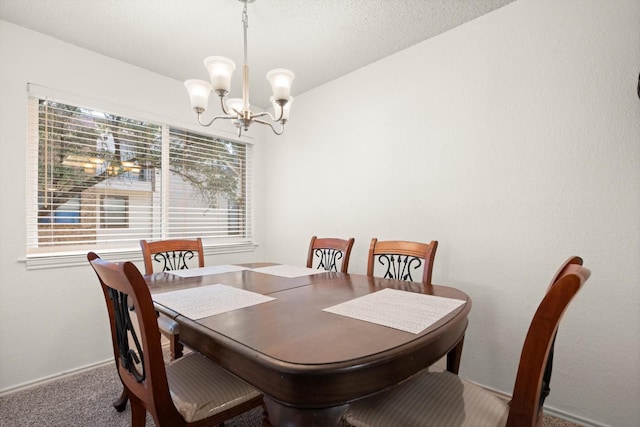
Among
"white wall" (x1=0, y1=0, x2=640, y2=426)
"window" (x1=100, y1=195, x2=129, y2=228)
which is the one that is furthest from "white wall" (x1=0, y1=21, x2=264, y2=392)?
"window" (x1=100, y1=195, x2=129, y2=228)

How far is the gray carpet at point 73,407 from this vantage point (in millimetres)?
1627

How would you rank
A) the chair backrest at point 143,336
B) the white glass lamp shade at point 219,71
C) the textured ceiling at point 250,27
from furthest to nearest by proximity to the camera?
1. the textured ceiling at point 250,27
2. the white glass lamp shade at point 219,71
3. the chair backrest at point 143,336

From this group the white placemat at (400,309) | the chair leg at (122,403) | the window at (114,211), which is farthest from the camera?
the window at (114,211)

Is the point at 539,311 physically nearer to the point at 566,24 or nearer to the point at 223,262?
the point at 566,24

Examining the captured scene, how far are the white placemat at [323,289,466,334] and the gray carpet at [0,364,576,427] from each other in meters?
1.00

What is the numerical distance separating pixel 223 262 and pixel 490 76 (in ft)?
8.97

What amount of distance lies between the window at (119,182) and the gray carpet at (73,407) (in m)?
0.91

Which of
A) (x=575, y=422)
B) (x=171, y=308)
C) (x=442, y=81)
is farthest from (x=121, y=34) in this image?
(x=575, y=422)

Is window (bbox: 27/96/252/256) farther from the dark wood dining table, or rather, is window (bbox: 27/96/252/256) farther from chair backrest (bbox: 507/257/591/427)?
chair backrest (bbox: 507/257/591/427)

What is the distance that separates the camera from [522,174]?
1803 millimetres

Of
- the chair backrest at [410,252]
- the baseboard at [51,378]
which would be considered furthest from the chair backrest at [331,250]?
the baseboard at [51,378]

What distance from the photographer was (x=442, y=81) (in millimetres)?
2146

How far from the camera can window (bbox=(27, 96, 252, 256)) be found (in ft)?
7.02

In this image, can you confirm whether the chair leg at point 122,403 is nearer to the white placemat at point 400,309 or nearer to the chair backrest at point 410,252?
the white placemat at point 400,309
